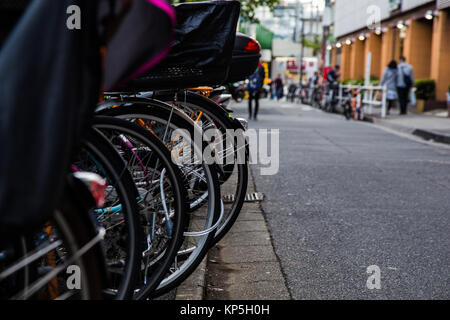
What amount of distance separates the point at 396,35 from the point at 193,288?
29296 millimetres

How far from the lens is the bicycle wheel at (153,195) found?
95.4 inches

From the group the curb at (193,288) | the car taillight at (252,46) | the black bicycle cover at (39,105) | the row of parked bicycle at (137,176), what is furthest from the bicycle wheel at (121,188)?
the car taillight at (252,46)

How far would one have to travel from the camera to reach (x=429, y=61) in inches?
1053

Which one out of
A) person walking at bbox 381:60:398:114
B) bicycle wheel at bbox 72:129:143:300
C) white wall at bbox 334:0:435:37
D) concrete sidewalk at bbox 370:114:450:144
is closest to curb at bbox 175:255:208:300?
bicycle wheel at bbox 72:129:143:300

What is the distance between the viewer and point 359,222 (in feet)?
16.2

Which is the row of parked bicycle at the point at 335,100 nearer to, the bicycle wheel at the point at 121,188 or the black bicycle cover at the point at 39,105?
the bicycle wheel at the point at 121,188

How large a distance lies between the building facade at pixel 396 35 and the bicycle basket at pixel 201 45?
2133cm

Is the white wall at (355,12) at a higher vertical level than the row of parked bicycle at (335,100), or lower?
higher

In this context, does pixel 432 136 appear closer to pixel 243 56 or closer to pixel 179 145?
pixel 243 56

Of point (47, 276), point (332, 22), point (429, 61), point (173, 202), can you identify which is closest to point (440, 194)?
point (173, 202)

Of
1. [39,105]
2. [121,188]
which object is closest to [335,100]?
[121,188]

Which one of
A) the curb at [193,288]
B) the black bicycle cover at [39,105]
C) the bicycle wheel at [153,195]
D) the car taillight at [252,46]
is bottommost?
the curb at [193,288]

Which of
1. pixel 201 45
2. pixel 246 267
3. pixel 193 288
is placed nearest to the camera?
pixel 201 45
